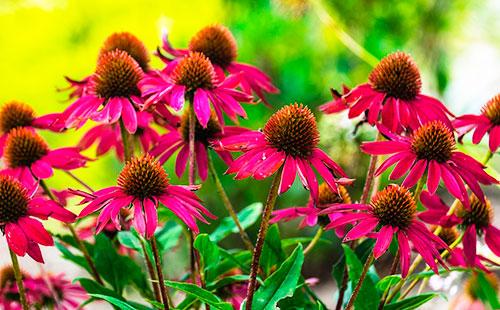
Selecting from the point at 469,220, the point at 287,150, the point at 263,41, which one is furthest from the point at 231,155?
the point at 263,41

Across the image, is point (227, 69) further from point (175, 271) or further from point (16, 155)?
point (175, 271)

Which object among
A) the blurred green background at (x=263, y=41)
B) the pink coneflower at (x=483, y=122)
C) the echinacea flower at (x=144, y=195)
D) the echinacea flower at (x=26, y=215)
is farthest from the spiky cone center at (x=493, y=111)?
the blurred green background at (x=263, y=41)

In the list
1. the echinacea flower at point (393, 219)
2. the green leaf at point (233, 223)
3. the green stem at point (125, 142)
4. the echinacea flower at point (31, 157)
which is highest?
the echinacea flower at point (31, 157)

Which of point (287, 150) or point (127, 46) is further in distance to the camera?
point (127, 46)

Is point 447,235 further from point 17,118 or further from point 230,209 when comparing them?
point 17,118

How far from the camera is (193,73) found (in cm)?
67

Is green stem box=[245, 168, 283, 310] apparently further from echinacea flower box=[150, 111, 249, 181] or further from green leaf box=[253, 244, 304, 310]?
echinacea flower box=[150, 111, 249, 181]

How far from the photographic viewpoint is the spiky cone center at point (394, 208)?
0.60 metres

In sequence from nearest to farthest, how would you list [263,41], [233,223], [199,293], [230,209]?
[199,293] < [230,209] < [233,223] < [263,41]

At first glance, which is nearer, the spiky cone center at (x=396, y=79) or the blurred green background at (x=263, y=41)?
the spiky cone center at (x=396, y=79)

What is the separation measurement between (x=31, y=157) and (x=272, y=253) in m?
0.27

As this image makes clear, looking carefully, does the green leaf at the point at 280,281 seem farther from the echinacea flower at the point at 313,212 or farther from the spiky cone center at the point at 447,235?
the spiky cone center at the point at 447,235

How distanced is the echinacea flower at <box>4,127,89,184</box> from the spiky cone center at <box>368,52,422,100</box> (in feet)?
1.02

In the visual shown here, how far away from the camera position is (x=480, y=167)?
2.09ft
